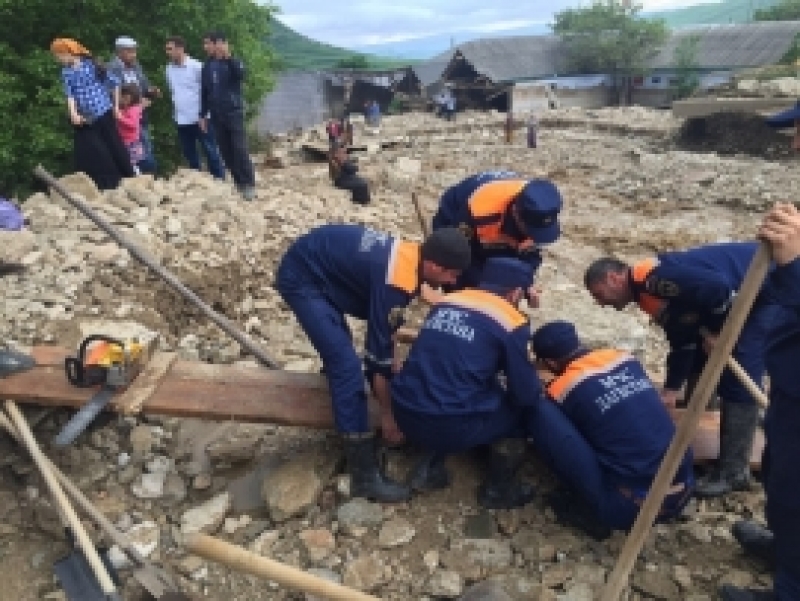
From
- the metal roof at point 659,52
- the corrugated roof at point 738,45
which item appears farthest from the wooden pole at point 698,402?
the corrugated roof at point 738,45

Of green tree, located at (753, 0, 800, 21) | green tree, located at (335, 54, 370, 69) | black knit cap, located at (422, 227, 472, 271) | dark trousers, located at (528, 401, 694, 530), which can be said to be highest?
green tree, located at (753, 0, 800, 21)

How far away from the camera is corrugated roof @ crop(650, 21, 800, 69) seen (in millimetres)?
34562

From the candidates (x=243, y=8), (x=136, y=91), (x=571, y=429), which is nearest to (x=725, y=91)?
(x=243, y=8)

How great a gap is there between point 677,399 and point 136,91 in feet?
20.6

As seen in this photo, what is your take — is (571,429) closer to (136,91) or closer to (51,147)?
(136,91)

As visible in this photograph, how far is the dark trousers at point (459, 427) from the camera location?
2992 mm

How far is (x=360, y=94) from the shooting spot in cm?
3036

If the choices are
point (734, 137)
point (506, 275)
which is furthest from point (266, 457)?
point (734, 137)

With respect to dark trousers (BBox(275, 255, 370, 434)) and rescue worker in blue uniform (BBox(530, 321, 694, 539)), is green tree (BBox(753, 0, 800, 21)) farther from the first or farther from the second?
dark trousers (BBox(275, 255, 370, 434))

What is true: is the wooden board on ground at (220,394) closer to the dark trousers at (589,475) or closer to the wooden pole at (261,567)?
the dark trousers at (589,475)

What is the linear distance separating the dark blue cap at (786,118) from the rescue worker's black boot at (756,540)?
1.73 meters

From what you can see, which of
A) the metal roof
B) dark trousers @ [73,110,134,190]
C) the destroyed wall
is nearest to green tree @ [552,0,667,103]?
the metal roof

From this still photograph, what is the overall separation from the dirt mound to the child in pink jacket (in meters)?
13.5

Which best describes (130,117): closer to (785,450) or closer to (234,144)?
(234,144)
